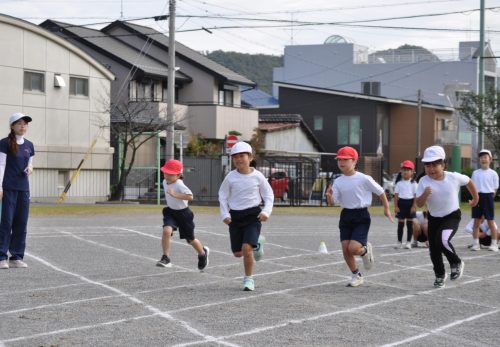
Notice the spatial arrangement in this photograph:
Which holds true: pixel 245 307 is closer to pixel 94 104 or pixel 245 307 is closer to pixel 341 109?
pixel 94 104

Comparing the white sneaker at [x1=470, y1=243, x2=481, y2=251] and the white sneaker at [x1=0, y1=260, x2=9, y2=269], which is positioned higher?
the white sneaker at [x1=0, y1=260, x2=9, y2=269]

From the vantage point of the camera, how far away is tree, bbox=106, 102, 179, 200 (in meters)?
38.6

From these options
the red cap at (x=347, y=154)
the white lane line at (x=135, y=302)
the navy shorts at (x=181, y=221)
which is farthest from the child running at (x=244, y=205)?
the navy shorts at (x=181, y=221)

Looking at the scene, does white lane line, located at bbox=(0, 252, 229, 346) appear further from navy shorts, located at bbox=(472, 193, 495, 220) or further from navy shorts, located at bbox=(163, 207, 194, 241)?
navy shorts, located at bbox=(472, 193, 495, 220)

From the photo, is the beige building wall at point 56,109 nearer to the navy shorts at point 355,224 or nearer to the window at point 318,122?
the window at point 318,122

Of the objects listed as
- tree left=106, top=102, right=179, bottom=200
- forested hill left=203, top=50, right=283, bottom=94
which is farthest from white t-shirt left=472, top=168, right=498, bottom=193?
forested hill left=203, top=50, right=283, bottom=94

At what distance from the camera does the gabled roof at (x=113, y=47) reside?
48.3 metres

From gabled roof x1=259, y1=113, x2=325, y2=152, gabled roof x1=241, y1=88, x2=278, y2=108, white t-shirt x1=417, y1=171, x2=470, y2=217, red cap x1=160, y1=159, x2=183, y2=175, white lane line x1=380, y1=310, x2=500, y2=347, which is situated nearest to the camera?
white lane line x1=380, y1=310, x2=500, y2=347

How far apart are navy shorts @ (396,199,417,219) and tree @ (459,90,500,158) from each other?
982 inches

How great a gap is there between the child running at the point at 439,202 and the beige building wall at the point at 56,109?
90.4 ft

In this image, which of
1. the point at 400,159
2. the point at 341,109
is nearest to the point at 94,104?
the point at 341,109

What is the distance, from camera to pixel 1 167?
492 inches

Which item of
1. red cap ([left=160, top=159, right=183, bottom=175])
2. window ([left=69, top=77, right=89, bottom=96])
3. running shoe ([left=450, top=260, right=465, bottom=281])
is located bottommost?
running shoe ([left=450, top=260, right=465, bottom=281])

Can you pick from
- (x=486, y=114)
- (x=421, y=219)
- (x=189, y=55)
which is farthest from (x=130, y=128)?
(x=421, y=219)
